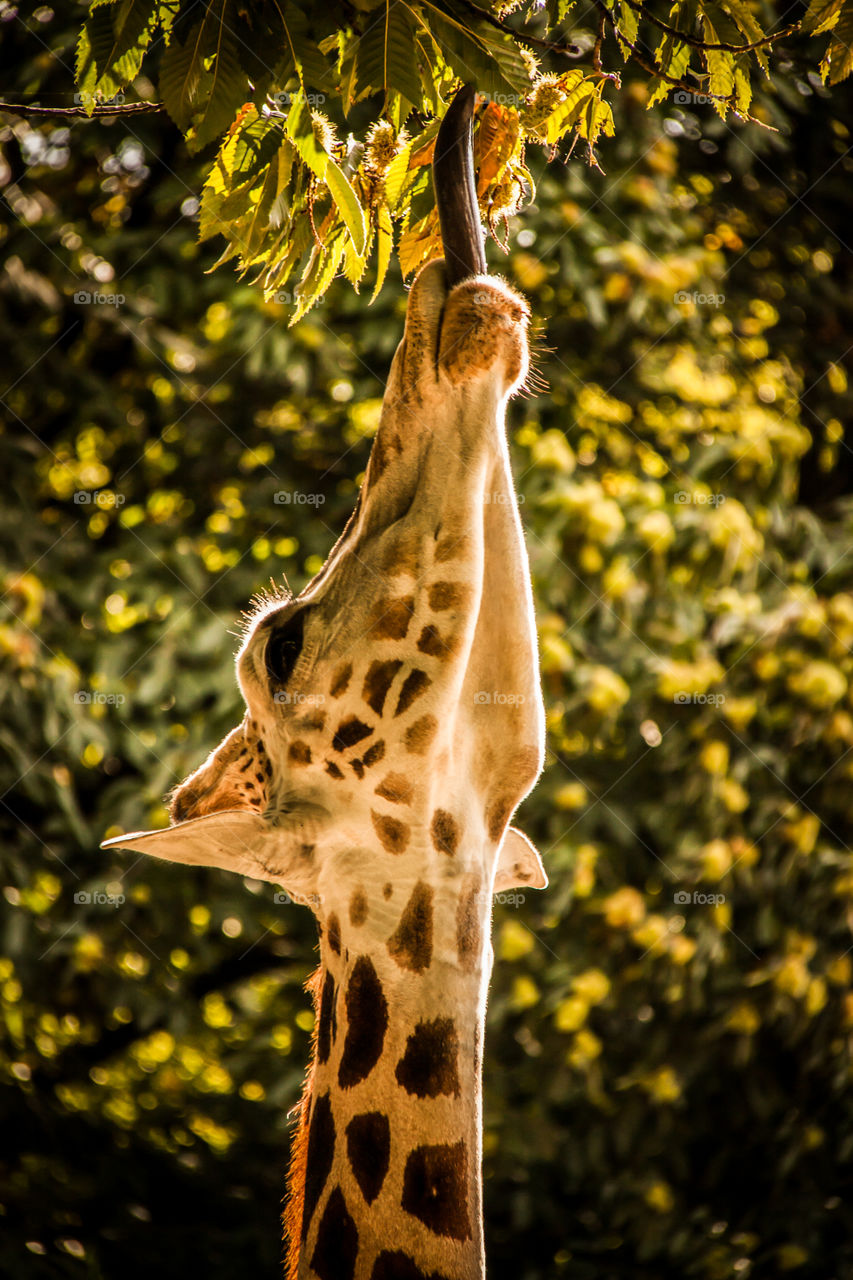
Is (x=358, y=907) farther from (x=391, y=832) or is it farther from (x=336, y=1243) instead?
(x=336, y=1243)

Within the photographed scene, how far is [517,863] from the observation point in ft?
5.91

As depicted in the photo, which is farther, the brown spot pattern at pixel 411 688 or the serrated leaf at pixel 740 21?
the serrated leaf at pixel 740 21

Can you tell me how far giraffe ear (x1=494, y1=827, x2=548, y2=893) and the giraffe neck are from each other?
23 cm

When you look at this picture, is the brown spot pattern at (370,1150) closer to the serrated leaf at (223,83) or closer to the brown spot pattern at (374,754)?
the brown spot pattern at (374,754)

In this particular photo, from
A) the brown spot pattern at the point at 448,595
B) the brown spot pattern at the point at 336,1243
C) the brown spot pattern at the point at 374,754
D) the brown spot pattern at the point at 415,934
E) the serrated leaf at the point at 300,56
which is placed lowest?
the brown spot pattern at the point at 336,1243

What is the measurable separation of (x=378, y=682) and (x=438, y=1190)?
65cm

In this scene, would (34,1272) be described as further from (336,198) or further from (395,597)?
(336,198)

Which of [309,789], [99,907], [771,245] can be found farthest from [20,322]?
[309,789]

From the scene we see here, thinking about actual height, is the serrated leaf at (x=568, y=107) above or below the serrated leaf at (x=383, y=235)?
above

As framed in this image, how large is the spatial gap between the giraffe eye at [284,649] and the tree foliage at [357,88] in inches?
17.9

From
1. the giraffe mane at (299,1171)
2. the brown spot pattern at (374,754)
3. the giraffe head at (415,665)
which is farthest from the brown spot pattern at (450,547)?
the giraffe mane at (299,1171)

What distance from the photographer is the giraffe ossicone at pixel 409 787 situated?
58.0 inches

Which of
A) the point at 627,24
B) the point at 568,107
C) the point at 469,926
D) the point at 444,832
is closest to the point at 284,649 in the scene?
the point at 444,832

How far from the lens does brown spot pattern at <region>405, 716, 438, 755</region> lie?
150cm
